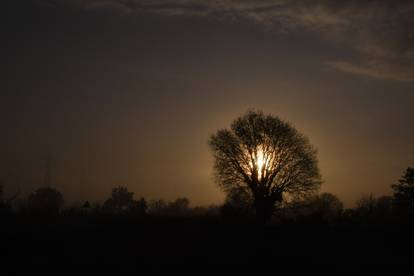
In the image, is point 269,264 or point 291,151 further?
point 291,151

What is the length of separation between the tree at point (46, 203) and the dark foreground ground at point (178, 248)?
76.6 inches

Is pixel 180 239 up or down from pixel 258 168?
down

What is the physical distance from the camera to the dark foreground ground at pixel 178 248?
47.8 ft

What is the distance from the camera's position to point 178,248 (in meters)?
16.9

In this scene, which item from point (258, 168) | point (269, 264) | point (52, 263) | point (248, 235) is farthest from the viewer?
point (258, 168)

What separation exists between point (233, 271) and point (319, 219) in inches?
557

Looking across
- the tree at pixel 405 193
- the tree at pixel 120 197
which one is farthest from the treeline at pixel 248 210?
the tree at pixel 120 197

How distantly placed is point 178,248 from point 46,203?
11.8m

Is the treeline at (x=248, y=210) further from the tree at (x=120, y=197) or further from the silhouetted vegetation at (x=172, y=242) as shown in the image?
the tree at (x=120, y=197)

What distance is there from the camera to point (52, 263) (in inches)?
556

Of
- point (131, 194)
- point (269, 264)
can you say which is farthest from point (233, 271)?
point (131, 194)

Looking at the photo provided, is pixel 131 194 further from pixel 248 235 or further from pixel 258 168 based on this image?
pixel 248 235

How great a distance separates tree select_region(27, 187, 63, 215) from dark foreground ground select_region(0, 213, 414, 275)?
1945 millimetres

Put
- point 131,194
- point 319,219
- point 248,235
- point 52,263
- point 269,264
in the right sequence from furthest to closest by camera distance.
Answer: point 131,194 → point 319,219 → point 248,235 → point 269,264 → point 52,263
